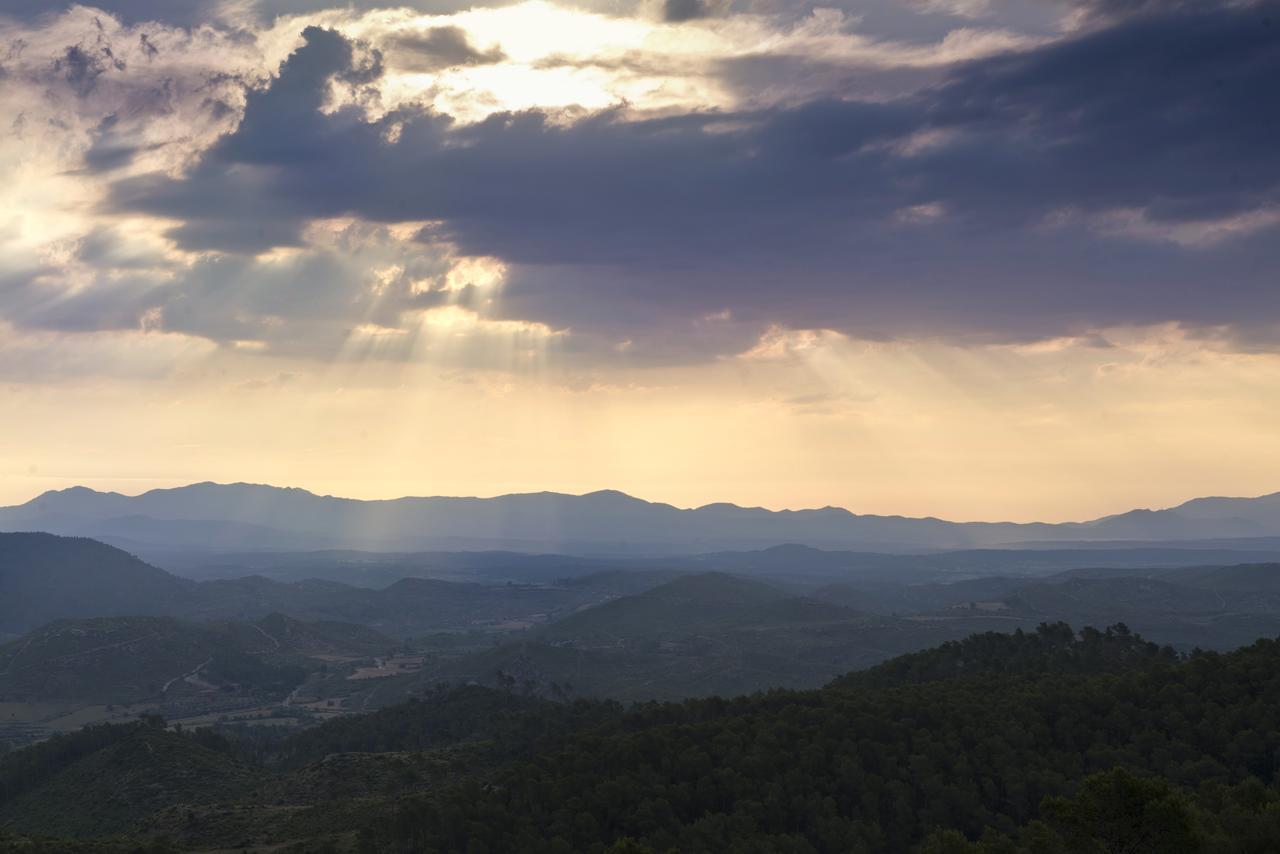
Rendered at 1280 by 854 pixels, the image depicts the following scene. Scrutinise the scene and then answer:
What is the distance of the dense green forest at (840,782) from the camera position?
2847 inches

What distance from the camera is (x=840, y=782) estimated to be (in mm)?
94562

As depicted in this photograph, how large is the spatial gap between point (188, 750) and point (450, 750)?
49.3 m

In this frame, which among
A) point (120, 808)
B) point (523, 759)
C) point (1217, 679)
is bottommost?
point (120, 808)

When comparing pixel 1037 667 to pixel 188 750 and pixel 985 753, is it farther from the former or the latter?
pixel 188 750

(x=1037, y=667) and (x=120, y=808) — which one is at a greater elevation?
(x=1037, y=667)

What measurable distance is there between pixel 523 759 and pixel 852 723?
3819 centimetres

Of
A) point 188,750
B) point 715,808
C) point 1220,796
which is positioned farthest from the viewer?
point 188,750

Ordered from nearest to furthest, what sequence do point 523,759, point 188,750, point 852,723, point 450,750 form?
point 852,723, point 523,759, point 450,750, point 188,750

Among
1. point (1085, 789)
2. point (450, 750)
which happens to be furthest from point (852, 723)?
point (450, 750)

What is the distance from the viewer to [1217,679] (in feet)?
357

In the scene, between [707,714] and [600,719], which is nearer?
[707,714]

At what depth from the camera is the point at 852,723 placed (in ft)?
347

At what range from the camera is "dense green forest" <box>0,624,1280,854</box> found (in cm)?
7231

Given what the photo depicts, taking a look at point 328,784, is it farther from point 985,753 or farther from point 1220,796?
point 1220,796
